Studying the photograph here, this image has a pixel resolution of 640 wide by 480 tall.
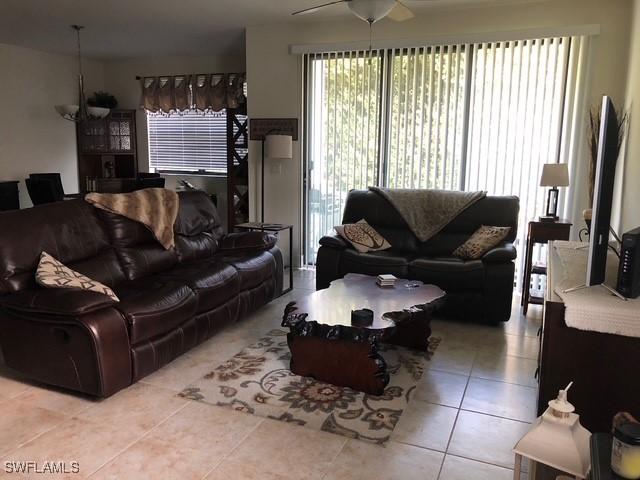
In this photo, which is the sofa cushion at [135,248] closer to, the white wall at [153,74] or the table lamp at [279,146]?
the table lamp at [279,146]

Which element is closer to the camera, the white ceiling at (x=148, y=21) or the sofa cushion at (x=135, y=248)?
the sofa cushion at (x=135, y=248)

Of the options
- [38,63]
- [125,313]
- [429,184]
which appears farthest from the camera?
[38,63]

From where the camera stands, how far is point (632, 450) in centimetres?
109

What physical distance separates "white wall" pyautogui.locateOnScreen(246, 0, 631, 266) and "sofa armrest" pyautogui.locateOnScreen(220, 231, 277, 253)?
1.38m

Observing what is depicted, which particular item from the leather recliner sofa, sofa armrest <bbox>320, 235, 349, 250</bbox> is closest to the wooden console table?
the leather recliner sofa

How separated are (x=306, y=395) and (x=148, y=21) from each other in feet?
14.8

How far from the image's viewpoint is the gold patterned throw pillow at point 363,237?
4500 mm

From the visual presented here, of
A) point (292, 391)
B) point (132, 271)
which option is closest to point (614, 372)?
point (292, 391)

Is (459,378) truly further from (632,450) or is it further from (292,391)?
(632,450)

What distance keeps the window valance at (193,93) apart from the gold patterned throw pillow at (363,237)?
3.04 metres

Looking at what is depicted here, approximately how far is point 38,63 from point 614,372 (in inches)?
300

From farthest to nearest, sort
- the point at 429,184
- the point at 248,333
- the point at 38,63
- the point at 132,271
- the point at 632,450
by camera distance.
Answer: the point at 38,63
the point at 429,184
the point at 248,333
the point at 132,271
the point at 632,450

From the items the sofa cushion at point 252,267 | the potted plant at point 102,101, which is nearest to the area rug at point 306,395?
the sofa cushion at point 252,267

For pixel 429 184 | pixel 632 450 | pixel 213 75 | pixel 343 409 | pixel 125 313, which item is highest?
pixel 213 75
